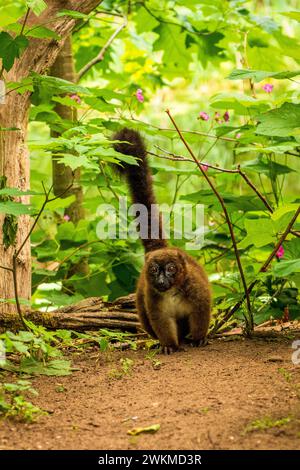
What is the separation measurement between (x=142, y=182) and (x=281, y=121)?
1.26 meters

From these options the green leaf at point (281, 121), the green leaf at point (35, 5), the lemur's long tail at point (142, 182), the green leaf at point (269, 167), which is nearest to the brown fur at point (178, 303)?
the lemur's long tail at point (142, 182)

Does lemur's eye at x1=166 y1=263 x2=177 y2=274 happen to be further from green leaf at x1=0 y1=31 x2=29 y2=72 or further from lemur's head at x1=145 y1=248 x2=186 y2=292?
green leaf at x1=0 y1=31 x2=29 y2=72

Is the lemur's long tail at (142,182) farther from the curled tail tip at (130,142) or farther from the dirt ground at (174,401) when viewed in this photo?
the dirt ground at (174,401)

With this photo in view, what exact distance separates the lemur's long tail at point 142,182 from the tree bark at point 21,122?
62 cm

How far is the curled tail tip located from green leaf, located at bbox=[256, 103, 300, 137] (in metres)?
1.04

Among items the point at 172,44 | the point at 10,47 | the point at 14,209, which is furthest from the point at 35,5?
the point at 172,44

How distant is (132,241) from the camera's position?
505 centimetres

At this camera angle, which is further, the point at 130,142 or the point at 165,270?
the point at 130,142

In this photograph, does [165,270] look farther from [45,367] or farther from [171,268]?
[45,367]

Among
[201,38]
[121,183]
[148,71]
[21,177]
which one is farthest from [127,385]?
[148,71]

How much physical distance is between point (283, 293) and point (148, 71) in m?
3.26

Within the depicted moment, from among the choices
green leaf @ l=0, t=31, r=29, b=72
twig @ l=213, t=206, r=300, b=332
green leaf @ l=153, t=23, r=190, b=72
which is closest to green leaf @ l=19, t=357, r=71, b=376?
twig @ l=213, t=206, r=300, b=332

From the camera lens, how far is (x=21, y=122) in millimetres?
3842

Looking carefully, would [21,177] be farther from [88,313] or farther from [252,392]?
[252,392]
